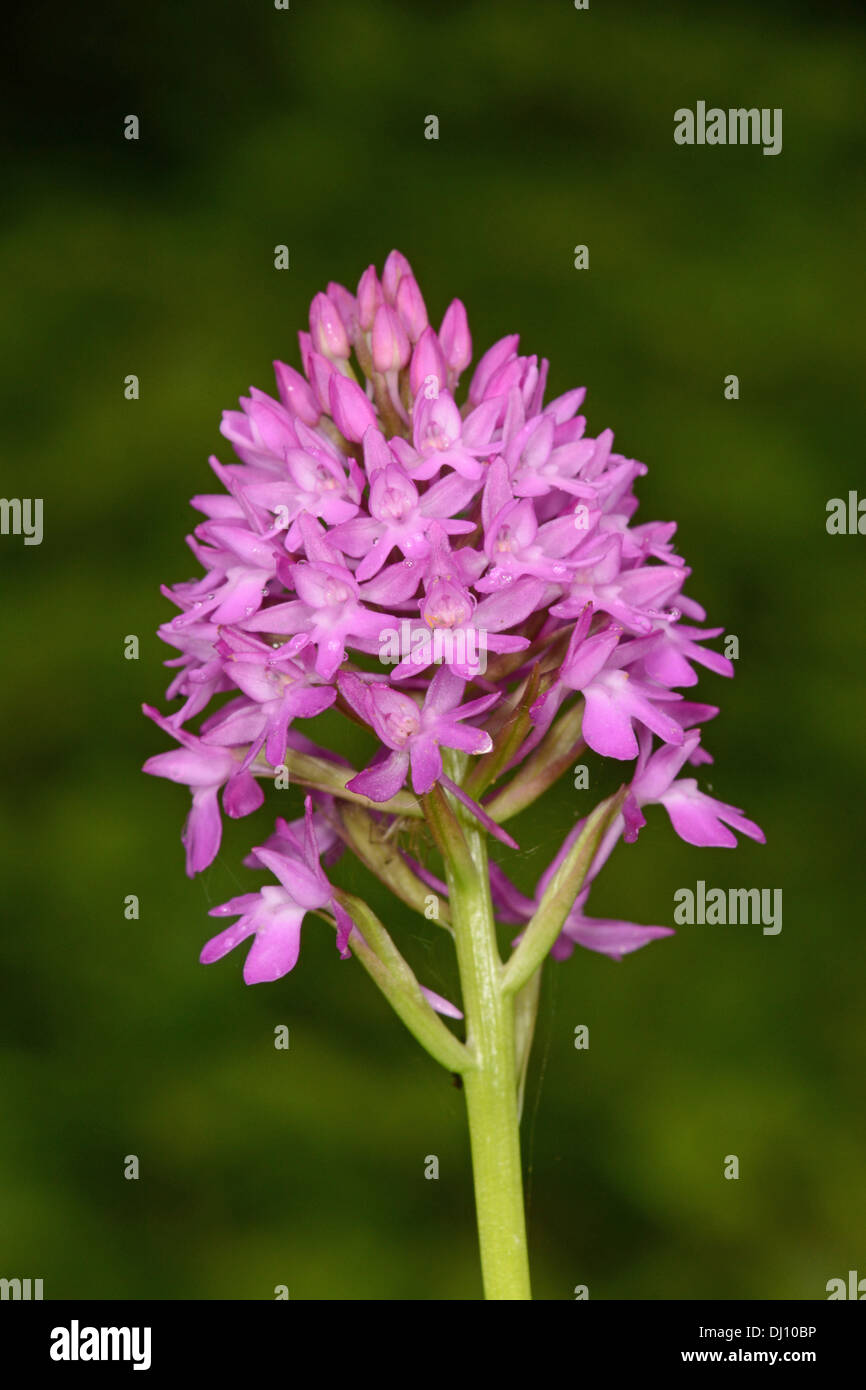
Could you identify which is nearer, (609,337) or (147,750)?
(147,750)

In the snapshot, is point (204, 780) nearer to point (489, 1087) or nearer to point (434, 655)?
point (434, 655)

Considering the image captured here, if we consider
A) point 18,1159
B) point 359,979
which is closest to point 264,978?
point 359,979

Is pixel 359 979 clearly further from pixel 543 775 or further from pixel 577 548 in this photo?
pixel 577 548

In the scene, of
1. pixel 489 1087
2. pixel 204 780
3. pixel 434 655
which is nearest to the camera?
pixel 434 655

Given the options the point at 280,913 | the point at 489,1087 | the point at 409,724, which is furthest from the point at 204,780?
the point at 489,1087

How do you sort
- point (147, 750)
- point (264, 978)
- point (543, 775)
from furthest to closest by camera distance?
point (147, 750) < point (543, 775) < point (264, 978)

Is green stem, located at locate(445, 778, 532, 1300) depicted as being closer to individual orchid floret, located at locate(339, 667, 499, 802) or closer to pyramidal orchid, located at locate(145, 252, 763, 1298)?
pyramidal orchid, located at locate(145, 252, 763, 1298)

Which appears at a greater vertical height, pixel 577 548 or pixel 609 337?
pixel 609 337
